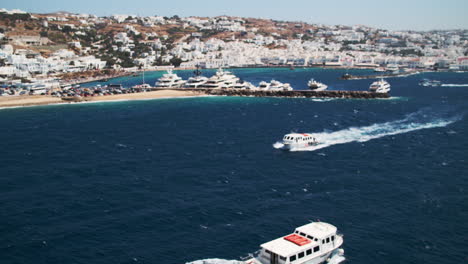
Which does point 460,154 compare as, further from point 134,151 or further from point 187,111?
point 187,111

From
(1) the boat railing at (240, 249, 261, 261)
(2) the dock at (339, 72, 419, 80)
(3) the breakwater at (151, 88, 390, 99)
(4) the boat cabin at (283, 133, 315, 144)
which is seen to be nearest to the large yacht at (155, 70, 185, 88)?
(3) the breakwater at (151, 88, 390, 99)

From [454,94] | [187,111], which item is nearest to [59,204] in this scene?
[187,111]

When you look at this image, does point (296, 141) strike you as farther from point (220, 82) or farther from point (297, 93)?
point (220, 82)

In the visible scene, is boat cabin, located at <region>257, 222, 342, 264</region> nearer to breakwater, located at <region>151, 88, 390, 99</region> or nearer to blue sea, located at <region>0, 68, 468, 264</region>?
blue sea, located at <region>0, 68, 468, 264</region>

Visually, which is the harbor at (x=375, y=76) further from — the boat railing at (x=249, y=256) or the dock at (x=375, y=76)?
the boat railing at (x=249, y=256)

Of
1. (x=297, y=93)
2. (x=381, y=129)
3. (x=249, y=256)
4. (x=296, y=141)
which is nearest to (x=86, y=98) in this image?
(x=297, y=93)

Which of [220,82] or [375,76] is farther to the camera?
[375,76]
